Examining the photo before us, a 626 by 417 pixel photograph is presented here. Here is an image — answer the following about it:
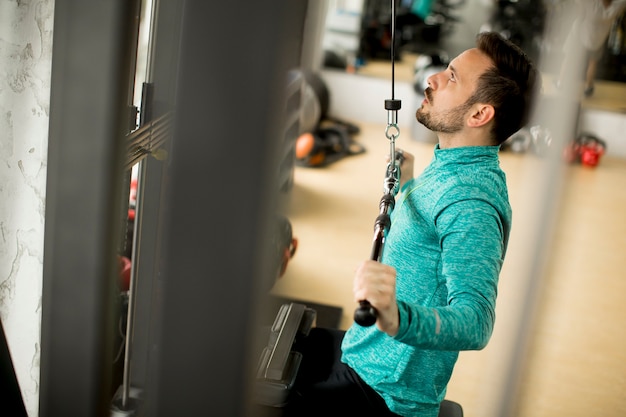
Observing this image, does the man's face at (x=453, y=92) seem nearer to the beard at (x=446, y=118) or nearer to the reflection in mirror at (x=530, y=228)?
the beard at (x=446, y=118)

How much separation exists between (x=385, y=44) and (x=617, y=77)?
268cm

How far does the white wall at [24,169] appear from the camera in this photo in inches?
46.1

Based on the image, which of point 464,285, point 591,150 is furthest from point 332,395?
point 591,150

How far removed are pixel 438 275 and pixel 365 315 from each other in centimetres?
47

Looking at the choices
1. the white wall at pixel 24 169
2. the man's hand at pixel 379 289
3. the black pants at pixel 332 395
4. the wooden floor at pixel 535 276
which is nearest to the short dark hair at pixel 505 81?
the wooden floor at pixel 535 276

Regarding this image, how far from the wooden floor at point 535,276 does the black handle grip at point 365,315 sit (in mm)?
99

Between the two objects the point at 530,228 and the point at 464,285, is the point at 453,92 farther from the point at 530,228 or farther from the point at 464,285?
the point at 530,228

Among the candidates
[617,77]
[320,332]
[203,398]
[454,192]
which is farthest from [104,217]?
[617,77]

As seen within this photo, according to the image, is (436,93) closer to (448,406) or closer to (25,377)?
(448,406)

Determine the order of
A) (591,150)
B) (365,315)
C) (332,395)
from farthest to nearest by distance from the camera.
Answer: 1. (591,150)
2. (332,395)
3. (365,315)

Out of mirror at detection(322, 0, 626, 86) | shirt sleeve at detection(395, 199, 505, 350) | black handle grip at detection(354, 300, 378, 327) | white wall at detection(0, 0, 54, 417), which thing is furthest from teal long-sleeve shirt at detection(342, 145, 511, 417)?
mirror at detection(322, 0, 626, 86)

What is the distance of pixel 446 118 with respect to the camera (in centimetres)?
125

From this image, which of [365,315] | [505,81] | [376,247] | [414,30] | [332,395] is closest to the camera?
[365,315]

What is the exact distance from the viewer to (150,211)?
1661 millimetres
